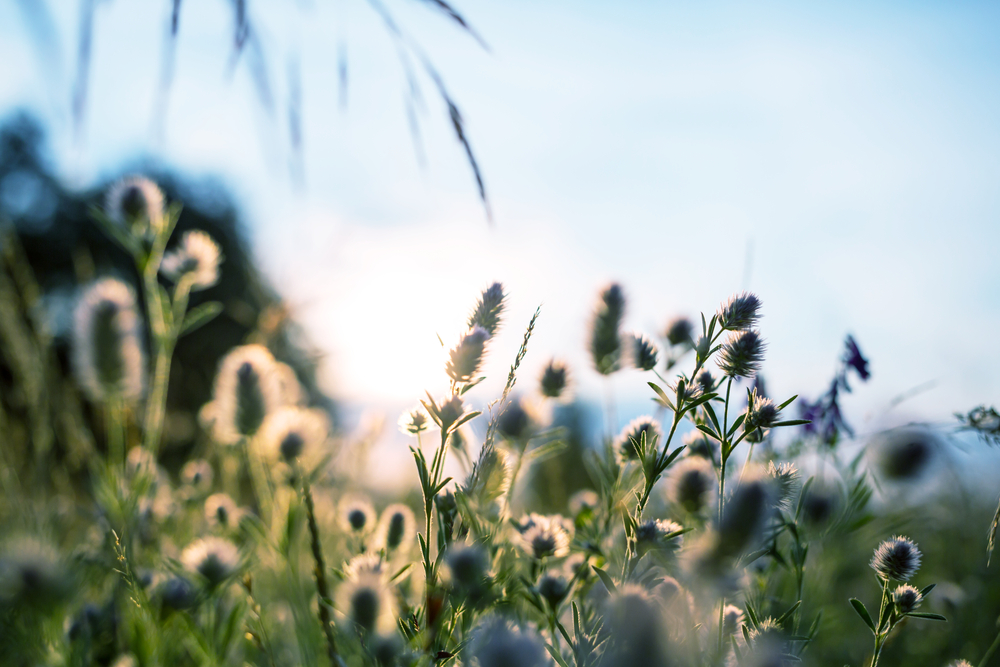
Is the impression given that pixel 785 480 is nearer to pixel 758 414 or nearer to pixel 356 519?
pixel 758 414

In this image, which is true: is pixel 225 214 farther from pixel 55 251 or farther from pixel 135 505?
pixel 135 505

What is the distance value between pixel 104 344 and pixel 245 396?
1.43 feet

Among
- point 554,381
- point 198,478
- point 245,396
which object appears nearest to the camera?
point 245,396

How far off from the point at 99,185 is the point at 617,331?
42.3 feet

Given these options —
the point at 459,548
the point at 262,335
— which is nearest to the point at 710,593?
the point at 459,548

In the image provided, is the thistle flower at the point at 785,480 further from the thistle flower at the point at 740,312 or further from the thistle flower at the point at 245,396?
the thistle flower at the point at 245,396

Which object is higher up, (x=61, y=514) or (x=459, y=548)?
(x=459, y=548)

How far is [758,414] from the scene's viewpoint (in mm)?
837

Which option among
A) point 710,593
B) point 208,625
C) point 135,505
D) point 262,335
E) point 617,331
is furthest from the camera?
point 262,335

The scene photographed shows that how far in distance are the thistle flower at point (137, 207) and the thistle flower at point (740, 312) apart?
1.40 m

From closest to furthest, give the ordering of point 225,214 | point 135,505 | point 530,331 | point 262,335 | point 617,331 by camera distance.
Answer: point 530,331 → point 135,505 → point 617,331 → point 262,335 → point 225,214

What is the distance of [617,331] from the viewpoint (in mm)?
1349

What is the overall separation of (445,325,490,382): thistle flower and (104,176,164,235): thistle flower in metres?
1.17

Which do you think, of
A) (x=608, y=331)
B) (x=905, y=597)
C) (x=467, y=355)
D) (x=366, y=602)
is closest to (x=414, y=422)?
(x=467, y=355)
